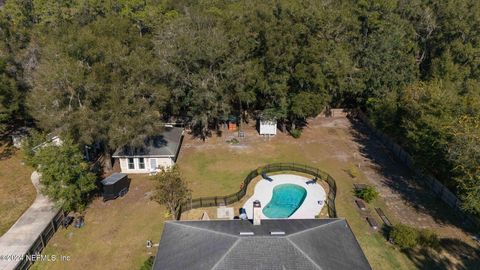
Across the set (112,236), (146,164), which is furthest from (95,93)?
(112,236)

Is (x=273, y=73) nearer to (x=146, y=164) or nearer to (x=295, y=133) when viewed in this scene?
(x=295, y=133)

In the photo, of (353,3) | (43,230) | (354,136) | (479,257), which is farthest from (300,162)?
(353,3)

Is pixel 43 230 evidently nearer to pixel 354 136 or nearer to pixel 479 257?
pixel 479 257

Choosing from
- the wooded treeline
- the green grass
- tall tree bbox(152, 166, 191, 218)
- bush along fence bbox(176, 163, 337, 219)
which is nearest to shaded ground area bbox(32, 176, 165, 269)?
tall tree bbox(152, 166, 191, 218)

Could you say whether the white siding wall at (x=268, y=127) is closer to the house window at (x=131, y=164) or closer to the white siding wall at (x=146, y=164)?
the white siding wall at (x=146, y=164)

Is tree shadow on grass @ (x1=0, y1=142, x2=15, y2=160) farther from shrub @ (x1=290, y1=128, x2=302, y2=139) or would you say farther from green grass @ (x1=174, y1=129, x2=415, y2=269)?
shrub @ (x1=290, y1=128, x2=302, y2=139)

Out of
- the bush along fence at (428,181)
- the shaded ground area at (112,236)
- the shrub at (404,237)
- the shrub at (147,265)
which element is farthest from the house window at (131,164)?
the bush along fence at (428,181)

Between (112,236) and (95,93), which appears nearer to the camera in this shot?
(112,236)
